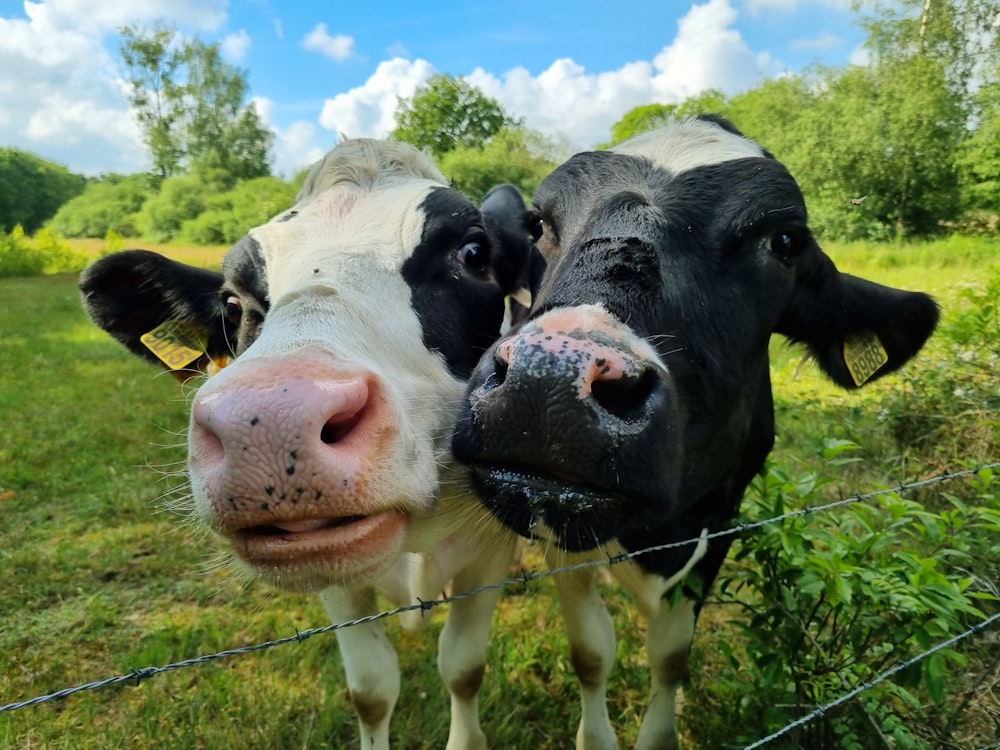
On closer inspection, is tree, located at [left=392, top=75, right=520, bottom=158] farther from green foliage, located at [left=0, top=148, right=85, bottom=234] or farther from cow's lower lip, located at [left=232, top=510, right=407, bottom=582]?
green foliage, located at [left=0, top=148, right=85, bottom=234]

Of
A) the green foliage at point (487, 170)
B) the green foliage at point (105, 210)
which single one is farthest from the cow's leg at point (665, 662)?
the green foliage at point (105, 210)

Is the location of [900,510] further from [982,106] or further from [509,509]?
[982,106]

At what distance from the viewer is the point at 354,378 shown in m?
1.39

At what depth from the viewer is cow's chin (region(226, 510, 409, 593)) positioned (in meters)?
1.41

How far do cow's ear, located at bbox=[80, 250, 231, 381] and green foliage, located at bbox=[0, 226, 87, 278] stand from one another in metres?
31.9

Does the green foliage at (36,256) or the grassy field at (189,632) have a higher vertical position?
the green foliage at (36,256)

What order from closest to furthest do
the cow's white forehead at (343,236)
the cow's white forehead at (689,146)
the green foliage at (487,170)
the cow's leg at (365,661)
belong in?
the cow's white forehead at (343,236)
the cow's white forehead at (689,146)
the cow's leg at (365,661)
the green foliage at (487,170)

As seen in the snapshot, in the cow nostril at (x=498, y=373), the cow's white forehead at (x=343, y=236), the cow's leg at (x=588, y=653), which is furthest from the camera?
the cow's leg at (x=588, y=653)

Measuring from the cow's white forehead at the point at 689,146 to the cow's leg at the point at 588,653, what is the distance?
181 cm

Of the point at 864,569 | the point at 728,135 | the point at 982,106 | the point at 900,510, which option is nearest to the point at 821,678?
the point at 864,569

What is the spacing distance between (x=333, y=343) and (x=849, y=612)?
2.15 m

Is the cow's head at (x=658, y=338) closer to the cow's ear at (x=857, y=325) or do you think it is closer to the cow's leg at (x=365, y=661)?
the cow's ear at (x=857, y=325)

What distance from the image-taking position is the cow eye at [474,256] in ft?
7.72

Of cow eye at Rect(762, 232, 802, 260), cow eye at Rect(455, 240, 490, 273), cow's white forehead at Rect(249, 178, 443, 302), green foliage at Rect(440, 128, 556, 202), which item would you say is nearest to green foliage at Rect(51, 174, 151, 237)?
green foliage at Rect(440, 128, 556, 202)
